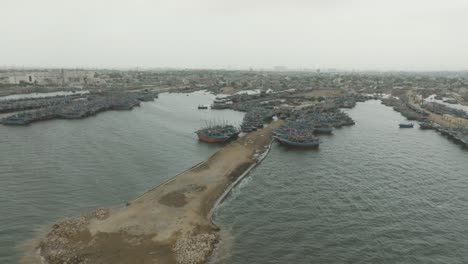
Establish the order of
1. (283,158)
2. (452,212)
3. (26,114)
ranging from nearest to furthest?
(452,212) → (283,158) → (26,114)

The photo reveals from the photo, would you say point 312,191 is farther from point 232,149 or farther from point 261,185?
point 232,149

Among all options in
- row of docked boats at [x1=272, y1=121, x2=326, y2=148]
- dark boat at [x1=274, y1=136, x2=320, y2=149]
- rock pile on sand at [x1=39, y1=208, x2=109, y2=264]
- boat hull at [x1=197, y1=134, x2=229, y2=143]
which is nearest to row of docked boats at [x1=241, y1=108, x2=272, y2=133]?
row of docked boats at [x1=272, y1=121, x2=326, y2=148]

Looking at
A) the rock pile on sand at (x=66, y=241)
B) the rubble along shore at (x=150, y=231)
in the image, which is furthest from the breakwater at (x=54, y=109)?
the rubble along shore at (x=150, y=231)

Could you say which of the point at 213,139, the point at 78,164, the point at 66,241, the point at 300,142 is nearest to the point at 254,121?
the point at 213,139

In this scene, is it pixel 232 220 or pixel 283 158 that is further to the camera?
pixel 283 158

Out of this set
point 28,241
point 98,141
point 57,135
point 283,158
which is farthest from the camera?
point 57,135

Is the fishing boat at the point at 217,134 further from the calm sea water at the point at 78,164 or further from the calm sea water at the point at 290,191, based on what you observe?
the calm sea water at the point at 290,191

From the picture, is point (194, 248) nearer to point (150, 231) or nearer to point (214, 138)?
point (150, 231)

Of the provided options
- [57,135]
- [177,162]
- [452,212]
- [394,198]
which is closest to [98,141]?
[57,135]
